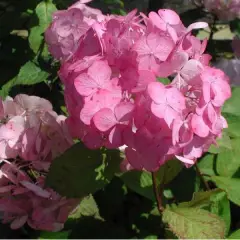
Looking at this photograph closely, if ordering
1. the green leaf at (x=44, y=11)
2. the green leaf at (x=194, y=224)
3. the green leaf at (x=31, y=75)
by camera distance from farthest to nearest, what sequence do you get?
the green leaf at (x=44, y=11) → the green leaf at (x=31, y=75) → the green leaf at (x=194, y=224)

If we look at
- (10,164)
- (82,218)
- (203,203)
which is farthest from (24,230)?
(203,203)

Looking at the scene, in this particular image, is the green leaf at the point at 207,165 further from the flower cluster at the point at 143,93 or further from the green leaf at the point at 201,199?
the flower cluster at the point at 143,93

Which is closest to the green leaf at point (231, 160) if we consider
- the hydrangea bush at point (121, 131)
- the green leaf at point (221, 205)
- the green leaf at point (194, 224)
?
the hydrangea bush at point (121, 131)

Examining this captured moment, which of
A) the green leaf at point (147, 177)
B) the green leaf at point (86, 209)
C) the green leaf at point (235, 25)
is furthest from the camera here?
the green leaf at point (235, 25)

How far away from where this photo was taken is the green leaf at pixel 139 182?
1229mm

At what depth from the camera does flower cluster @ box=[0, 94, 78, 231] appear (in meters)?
1.11

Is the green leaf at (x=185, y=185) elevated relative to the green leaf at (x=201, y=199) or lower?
lower

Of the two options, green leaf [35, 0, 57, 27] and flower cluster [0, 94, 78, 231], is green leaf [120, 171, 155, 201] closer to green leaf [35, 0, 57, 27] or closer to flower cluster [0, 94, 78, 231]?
flower cluster [0, 94, 78, 231]

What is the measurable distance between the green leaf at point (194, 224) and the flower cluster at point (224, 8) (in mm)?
1020

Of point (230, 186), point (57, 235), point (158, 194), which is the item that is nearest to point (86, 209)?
point (57, 235)

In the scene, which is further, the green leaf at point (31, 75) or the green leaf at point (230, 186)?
the green leaf at point (31, 75)

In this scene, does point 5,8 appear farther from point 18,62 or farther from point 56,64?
point 56,64

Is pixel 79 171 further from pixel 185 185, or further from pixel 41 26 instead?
pixel 41 26

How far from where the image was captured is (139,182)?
1.25 meters
